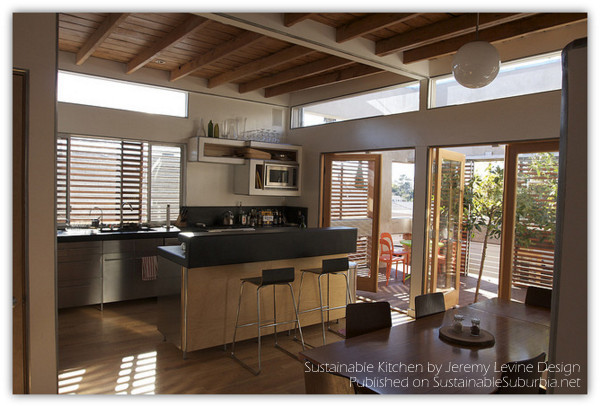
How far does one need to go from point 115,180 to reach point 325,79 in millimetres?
3288

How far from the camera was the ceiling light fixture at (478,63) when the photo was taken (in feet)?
8.26

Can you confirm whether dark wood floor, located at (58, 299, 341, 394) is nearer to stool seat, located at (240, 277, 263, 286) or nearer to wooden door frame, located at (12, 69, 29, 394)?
stool seat, located at (240, 277, 263, 286)

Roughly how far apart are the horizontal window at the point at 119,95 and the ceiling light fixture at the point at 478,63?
15.2ft

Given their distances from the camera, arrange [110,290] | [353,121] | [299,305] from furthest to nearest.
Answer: [353,121], [110,290], [299,305]

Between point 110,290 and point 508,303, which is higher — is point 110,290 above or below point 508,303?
below

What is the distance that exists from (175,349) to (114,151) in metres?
2.98

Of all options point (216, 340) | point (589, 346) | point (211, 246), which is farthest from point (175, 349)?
point (589, 346)

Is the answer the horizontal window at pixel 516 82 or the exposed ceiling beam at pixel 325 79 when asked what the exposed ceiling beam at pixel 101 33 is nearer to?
the exposed ceiling beam at pixel 325 79

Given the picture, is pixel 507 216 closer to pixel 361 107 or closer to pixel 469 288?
pixel 361 107

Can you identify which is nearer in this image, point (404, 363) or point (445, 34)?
point (404, 363)

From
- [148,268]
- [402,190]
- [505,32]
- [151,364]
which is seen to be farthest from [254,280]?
[402,190]

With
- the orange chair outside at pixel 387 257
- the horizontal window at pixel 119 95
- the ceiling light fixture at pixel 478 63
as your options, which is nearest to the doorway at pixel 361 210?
the orange chair outside at pixel 387 257

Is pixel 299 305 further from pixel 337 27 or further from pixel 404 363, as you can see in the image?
pixel 337 27

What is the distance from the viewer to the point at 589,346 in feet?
2.86
